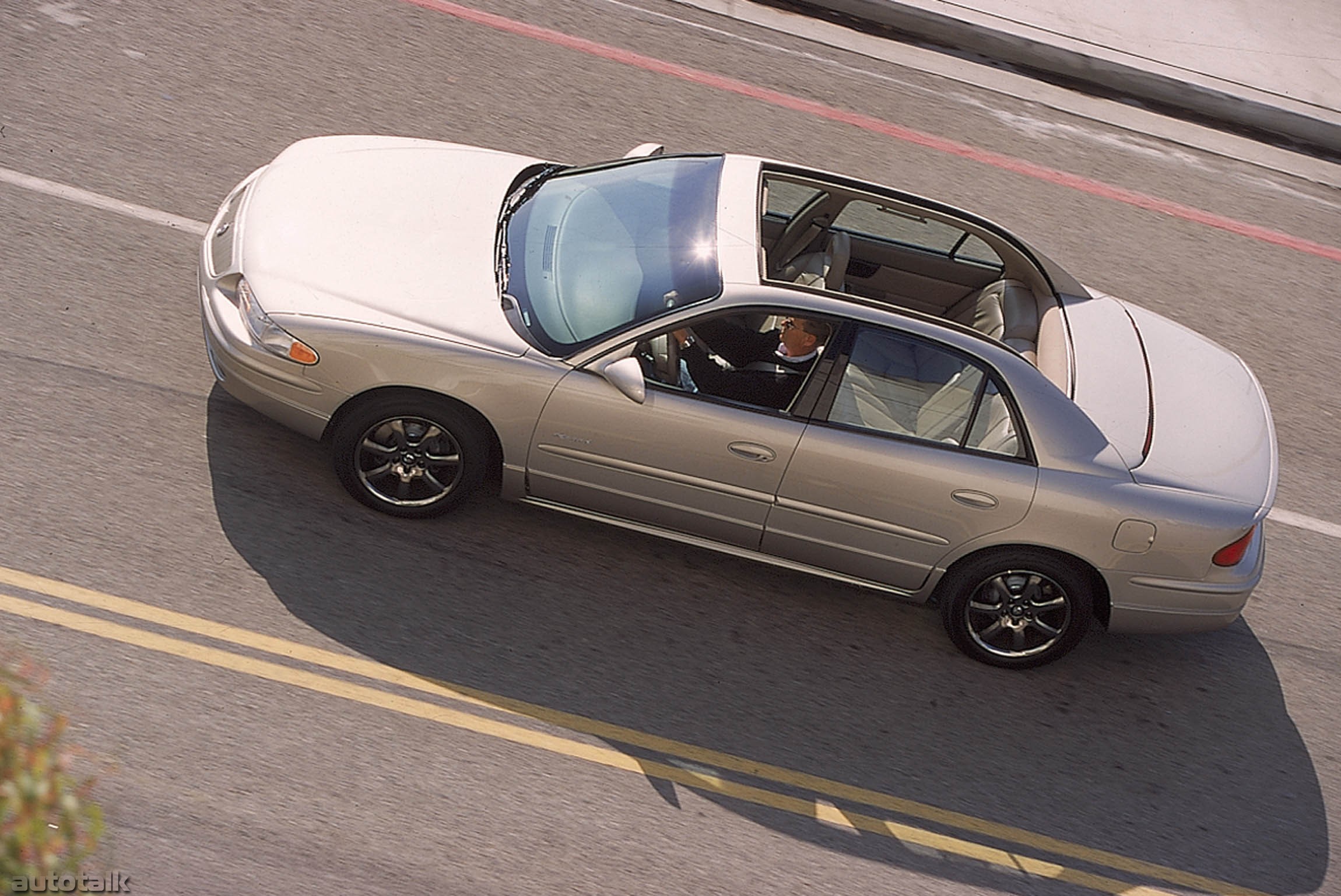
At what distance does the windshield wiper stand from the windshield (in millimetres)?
20

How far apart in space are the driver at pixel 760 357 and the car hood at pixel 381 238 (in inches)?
32.2

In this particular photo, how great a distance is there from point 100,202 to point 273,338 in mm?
2475

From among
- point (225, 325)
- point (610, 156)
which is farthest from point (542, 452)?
point (610, 156)

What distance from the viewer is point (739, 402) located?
6074 millimetres

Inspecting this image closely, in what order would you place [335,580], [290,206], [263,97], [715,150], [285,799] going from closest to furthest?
[285,799], [335,580], [290,206], [263,97], [715,150]

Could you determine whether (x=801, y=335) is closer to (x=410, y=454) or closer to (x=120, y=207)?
(x=410, y=454)

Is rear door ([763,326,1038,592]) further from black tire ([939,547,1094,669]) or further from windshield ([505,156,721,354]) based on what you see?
windshield ([505,156,721,354])

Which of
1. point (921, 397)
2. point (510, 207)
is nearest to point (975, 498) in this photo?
point (921, 397)

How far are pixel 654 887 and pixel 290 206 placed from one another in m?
3.68

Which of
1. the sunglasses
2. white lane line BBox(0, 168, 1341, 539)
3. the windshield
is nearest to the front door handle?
the sunglasses

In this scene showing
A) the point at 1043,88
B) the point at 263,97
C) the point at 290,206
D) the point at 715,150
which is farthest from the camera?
the point at 1043,88

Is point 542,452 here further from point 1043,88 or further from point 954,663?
point 1043,88

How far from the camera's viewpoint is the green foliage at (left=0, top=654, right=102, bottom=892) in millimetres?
2475

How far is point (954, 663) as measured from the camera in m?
6.64
